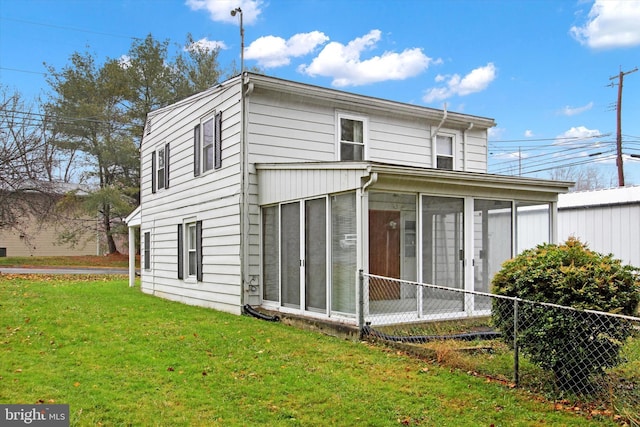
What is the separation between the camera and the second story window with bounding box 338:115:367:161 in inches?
425

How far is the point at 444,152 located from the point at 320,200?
17.4 ft

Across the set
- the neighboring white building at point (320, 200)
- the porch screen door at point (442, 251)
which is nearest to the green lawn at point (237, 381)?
the neighboring white building at point (320, 200)

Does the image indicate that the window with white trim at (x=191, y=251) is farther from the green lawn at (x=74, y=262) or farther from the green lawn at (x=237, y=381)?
the green lawn at (x=74, y=262)

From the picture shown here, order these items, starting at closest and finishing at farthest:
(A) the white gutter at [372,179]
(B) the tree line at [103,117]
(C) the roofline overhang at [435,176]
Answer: (A) the white gutter at [372,179] → (C) the roofline overhang at [435,176] → (B) the tree line at [103,117]

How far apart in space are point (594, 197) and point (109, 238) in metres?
24.8

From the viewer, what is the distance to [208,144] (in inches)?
444

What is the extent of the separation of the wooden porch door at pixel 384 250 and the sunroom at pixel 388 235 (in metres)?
0.02

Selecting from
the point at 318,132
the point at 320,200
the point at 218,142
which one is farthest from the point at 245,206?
the point at 318,132

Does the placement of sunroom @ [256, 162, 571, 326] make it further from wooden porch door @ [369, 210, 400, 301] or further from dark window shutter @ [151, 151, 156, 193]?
dark window shutter @ [151, 151, 156, 193]

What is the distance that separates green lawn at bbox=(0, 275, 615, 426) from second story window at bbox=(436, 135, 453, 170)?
6165 mm

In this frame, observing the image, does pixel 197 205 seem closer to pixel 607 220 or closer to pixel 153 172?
pixel 153 172

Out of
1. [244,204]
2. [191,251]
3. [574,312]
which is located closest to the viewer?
[574,312]

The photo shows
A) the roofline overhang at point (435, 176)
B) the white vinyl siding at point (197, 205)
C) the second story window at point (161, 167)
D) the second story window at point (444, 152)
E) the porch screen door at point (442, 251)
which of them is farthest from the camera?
the second story window at point (161, 167)

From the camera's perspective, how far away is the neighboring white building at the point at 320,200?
769cm
